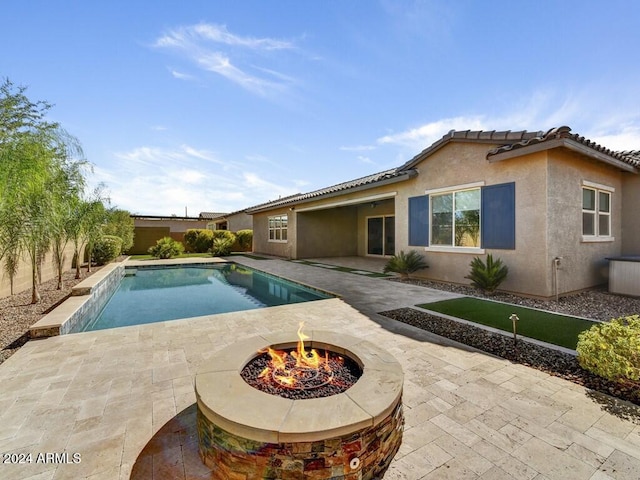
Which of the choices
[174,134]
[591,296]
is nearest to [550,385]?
[591,296]

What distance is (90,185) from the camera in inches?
435

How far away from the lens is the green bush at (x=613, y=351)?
352 cm

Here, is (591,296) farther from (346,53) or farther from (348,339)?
(346,53)

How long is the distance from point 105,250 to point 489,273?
1923 centimetres

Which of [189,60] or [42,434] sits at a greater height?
[189,60]

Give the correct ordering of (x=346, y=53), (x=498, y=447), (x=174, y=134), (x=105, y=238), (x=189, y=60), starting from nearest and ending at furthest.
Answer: (x=498, y=447), (x=189, y=60), (x=346, y=53), (x=174, y=134), (x=105, y=238)

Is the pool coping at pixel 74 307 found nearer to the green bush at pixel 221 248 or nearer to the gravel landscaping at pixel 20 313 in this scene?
the gravel landscaping at pixel 20 313

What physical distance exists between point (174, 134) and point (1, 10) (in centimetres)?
750

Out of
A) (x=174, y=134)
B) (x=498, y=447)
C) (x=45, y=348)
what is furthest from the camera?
(x=174, y=134)

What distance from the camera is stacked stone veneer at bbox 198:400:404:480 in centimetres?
211

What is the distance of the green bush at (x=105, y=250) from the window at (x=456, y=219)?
17.4m

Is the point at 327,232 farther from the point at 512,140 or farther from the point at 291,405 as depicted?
the point at 291,405

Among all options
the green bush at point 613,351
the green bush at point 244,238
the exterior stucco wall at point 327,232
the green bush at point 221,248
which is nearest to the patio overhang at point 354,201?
the exterior stucco wall at point 327,232

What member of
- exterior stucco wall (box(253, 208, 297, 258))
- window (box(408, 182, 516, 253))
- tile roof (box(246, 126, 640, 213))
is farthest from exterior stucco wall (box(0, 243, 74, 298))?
tile roof (box(246, 126, 640, 213))
